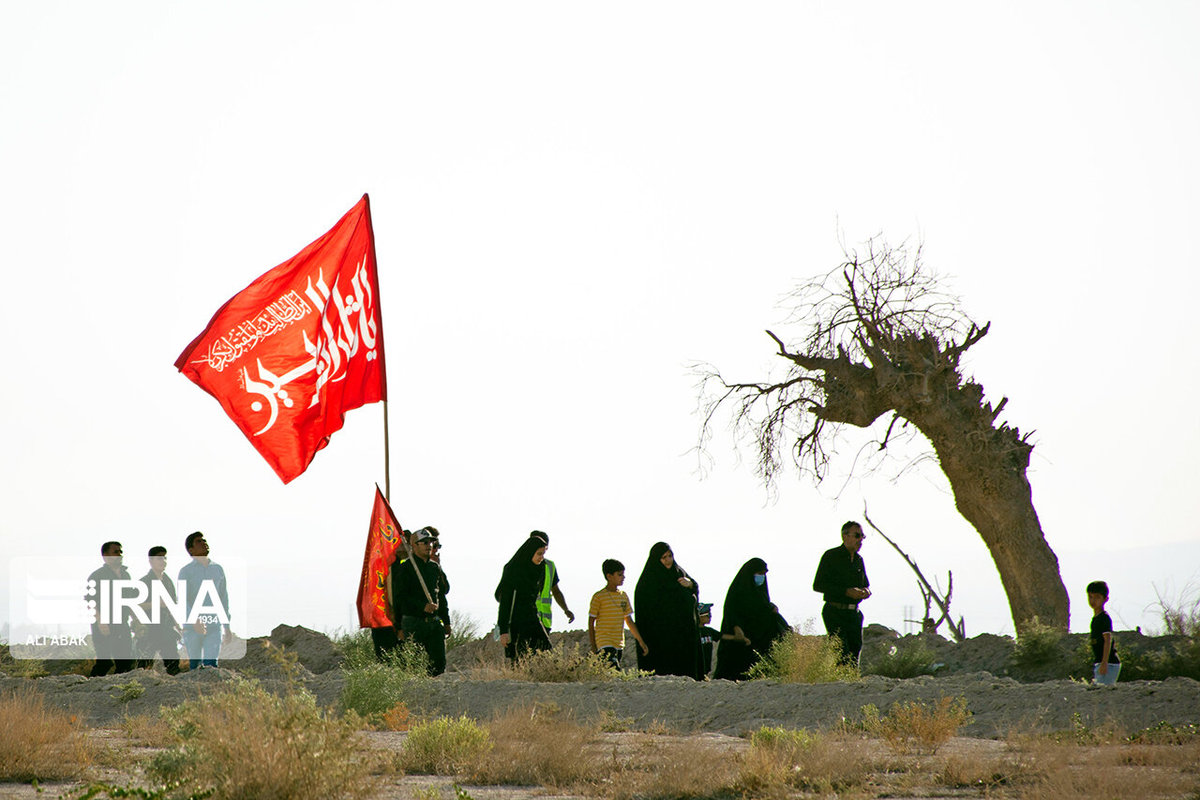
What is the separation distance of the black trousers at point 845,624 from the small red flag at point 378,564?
4544 mm

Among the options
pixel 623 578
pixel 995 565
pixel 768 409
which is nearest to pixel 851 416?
pixel 768 409

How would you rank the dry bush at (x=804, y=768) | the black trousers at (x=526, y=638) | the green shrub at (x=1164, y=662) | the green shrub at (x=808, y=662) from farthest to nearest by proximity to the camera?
1. the green shrub at (x=1164, y=662)
2. the black trousers at (x=526, y=638)
3. the green shrub at (x=808, y=662)
4. the dry bush at (x=804, y=768)

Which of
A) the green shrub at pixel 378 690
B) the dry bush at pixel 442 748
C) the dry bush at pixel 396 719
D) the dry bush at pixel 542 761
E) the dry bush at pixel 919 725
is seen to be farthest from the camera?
the green shrub at pixel 378 690

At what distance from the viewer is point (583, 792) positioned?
7473 millimetres

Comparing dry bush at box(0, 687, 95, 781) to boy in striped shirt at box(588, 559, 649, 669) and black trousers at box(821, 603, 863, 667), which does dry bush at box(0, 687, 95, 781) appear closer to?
boy in striped shirt at box(588, 559, 649, 669)

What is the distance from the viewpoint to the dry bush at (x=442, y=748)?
859cm

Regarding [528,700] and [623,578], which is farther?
[623,578]

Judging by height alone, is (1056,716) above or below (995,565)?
below

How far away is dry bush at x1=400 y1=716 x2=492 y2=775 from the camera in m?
8.59

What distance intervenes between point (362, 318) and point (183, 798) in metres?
7.29

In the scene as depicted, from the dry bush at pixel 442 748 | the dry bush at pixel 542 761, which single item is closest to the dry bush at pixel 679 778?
the dry bush at pixel 542 761

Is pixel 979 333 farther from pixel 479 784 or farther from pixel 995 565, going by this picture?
pixel 479 784

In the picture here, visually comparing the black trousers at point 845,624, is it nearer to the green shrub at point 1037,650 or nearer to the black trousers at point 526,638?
the black trousers at point 526,638

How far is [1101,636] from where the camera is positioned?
1185 cm
